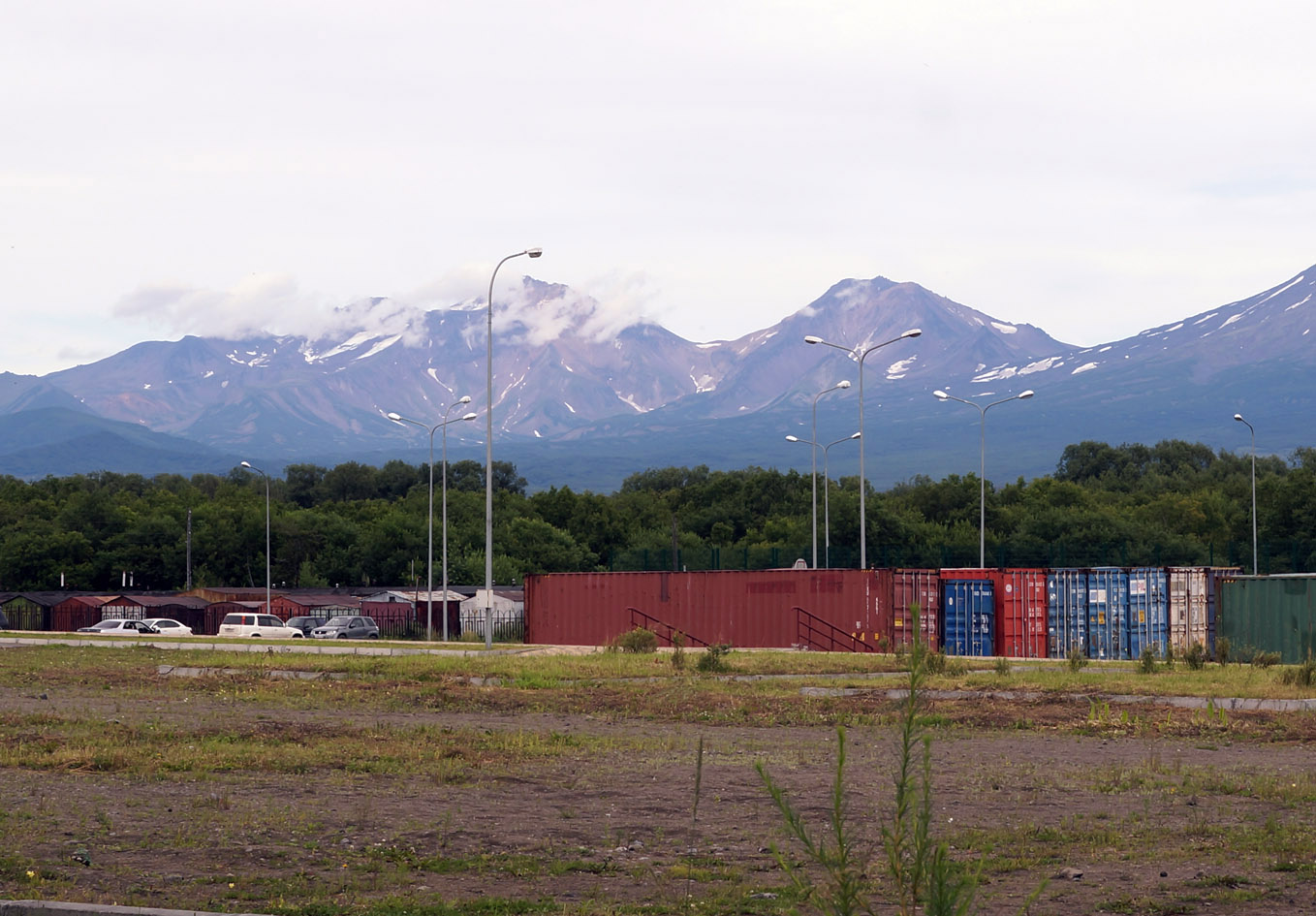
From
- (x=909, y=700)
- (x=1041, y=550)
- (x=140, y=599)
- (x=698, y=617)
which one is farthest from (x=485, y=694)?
(x=140, y=599)

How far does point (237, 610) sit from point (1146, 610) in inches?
1807

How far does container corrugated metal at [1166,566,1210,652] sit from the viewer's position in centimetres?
4141

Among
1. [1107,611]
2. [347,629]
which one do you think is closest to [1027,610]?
[1107,611]

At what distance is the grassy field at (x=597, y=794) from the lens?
339 inches

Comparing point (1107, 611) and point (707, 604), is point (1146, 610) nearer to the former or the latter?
point (1107, 611)

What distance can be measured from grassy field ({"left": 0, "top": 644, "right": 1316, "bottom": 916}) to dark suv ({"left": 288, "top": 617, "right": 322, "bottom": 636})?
3512 cm

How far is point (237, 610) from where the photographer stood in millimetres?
70812

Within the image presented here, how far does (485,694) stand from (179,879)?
14449 mm

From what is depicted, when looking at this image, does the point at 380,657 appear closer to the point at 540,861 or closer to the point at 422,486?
Result: the point at 540,861

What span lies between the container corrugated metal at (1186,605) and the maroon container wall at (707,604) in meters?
8.52

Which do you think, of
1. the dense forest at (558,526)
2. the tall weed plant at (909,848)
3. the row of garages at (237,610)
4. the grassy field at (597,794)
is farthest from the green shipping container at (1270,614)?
the tall weed plant at (909,848)

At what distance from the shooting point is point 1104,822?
11.1 m

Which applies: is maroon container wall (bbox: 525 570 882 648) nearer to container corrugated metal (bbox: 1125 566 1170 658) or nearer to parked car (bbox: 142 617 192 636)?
container corrugated metal (bbox: 1125 566 1170 658)

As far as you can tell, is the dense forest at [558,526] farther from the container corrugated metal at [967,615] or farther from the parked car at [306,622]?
the container corrugated metal at [967,615]
